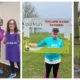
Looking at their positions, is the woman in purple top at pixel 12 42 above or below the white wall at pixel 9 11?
below

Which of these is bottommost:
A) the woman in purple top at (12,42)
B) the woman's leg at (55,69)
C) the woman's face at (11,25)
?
the woman's leg at (55,69)

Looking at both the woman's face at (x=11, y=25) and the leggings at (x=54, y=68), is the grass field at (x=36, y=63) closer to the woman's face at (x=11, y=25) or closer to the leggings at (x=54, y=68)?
the leggings at (x=54, y=68)

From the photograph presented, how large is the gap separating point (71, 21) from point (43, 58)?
2.16 ft

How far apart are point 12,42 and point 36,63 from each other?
0.46m

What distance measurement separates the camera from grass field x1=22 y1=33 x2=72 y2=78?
325cm

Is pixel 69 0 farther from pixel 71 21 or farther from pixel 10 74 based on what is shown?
pixel 10 74

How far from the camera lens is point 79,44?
3254 mm

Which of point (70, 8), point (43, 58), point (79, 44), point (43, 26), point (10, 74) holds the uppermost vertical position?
point (70, 8)

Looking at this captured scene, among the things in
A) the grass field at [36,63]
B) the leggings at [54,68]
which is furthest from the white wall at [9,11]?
the leggings at [54,68]

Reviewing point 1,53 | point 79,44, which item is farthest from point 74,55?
point 1,53

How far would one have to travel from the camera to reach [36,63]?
10.7 feet

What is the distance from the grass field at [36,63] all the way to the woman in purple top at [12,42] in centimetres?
12

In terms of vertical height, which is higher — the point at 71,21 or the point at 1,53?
the point at 71,21

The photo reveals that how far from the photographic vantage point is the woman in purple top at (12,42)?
3268 millimetres
